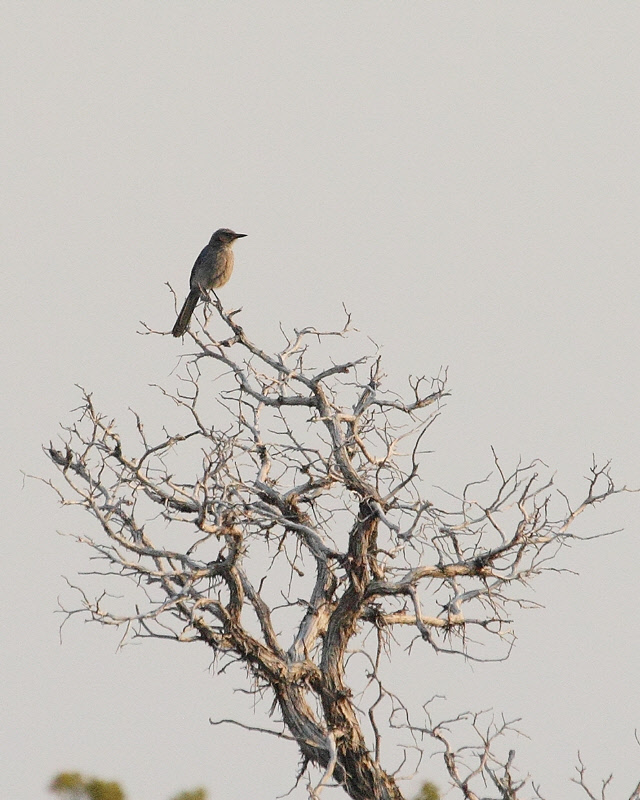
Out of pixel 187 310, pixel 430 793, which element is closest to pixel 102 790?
pixel 430 793

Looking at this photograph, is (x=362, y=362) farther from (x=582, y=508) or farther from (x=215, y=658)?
(x=215, y=658)

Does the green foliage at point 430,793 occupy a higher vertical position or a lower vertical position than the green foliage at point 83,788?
higher

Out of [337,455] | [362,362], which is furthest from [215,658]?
[362,362]

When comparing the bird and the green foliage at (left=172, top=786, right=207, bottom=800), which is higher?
the bird

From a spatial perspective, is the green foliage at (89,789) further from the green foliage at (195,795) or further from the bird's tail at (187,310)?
the bird's tail at (187,310)

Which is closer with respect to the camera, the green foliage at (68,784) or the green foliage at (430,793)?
the green foliage at (430,793)

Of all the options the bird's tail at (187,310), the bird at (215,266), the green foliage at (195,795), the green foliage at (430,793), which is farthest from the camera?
the bird at (215,266)

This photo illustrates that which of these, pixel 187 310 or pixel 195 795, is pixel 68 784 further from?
pixel 187 310

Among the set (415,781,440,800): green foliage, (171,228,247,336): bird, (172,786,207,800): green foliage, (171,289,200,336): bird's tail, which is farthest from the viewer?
(171,228,247,336): bird

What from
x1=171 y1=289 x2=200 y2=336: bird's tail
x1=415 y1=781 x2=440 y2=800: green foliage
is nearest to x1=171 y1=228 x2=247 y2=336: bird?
x1=171 y1=289 x2=200 y2=336: bird's tail

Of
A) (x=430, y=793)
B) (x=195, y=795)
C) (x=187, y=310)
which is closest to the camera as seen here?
(x=430, y=793)

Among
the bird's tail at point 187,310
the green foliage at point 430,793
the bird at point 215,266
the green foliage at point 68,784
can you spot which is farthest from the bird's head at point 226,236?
the green foliage at point 430,793

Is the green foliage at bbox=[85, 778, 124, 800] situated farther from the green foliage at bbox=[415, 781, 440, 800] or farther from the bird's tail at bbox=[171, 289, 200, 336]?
the bird's tail at bbox=[171, 289, 200, 336]

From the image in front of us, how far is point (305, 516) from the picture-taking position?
7922 millimetres
